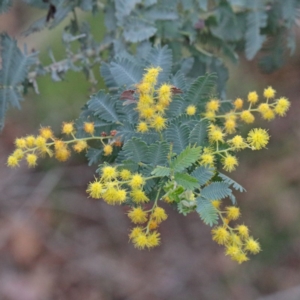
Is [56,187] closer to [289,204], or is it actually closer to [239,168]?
Result: [239,168]

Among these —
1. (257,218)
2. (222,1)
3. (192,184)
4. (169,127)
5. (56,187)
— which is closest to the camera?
(192,184)

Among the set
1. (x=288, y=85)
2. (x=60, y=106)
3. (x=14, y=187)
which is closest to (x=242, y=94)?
(x=288, y=85)

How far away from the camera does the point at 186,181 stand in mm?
713

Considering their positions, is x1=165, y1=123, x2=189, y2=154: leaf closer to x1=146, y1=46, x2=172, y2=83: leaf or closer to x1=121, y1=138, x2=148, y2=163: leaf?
x1=121, y1=138, x2=148, y2=163: leaf

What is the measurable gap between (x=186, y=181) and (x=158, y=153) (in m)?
0.09

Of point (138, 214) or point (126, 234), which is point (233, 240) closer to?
point (138, 214)

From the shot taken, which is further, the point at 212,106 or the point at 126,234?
the point at 126,234

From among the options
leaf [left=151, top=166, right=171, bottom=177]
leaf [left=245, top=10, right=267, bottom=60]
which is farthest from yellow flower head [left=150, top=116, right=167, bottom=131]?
leaf [left=245, top=10, right=267, bottom=60]

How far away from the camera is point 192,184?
2.31 ft

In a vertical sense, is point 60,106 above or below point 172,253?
above

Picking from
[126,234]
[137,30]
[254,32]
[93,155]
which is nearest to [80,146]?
[93,155]

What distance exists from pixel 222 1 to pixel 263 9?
0.13 meters

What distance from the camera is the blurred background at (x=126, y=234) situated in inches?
73.6

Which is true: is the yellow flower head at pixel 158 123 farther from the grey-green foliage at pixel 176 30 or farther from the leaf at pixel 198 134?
the grey-green foliage at pixel 176 30
